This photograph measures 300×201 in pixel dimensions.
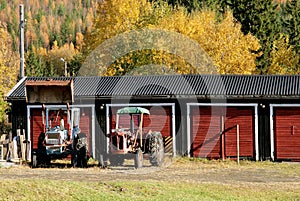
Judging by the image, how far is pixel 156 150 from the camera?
27.8 m

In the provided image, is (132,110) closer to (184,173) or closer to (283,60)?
(184,173)

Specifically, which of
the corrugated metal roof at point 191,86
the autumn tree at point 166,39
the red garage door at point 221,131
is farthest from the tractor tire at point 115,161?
the autumn tree at point 166,39

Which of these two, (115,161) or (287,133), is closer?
(115,161)

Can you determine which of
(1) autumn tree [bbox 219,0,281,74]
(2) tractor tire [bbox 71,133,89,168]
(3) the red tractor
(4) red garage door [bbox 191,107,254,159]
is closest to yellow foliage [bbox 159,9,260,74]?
(1) autumn tree [bbox 219,0,281,74]

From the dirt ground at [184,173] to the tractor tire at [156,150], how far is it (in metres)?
0.33

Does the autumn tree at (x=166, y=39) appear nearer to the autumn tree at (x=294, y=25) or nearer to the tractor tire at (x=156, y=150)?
the autumn tree at (x=294, y=25)

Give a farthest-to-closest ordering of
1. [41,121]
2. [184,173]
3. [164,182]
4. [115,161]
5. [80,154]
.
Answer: [41,121]
[115,161]
[80,154]
[184,173]
[164,182]

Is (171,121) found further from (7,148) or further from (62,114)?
(7,148)

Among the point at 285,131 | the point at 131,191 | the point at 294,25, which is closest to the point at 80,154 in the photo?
the point at 131,191

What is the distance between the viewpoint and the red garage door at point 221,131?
30406 mm

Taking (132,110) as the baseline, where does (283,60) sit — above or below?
above

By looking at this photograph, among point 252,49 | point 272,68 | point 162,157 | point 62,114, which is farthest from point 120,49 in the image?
point 162,157

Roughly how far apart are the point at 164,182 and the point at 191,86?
10067 millimetres

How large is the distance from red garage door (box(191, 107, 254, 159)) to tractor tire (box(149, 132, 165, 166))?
310 cm
